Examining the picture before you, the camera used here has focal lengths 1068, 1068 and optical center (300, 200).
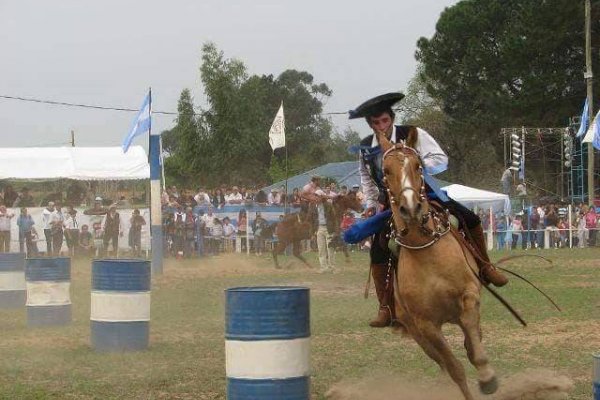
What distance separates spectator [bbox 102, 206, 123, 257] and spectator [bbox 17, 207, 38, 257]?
2.40m

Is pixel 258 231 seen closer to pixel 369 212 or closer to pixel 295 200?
pixel 295 200

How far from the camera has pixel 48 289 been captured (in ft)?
54.7

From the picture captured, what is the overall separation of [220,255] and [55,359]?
79.3ft

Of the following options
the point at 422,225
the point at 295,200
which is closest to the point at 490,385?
the point at 422,225

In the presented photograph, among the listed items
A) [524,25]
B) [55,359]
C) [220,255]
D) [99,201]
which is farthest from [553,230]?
[55,359]

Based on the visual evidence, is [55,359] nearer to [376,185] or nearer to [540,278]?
[376,185]

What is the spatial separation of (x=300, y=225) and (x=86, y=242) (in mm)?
8931

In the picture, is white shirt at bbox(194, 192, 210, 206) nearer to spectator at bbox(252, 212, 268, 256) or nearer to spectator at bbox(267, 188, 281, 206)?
spectator at bbox(252, 212, 268, 256)

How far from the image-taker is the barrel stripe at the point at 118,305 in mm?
13625

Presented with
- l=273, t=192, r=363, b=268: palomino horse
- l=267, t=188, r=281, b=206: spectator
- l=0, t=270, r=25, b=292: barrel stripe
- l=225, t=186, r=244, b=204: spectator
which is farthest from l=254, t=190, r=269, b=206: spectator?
l=0, t=270, r=25, b=292: barrel stripe

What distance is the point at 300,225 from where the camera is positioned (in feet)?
107

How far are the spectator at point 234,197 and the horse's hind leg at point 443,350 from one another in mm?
30845

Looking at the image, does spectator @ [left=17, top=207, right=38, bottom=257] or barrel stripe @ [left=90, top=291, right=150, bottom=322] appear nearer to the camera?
barrel stripe @ [left=90, top=291, right=150, bottom=322]

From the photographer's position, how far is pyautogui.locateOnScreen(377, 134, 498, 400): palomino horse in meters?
8.88
